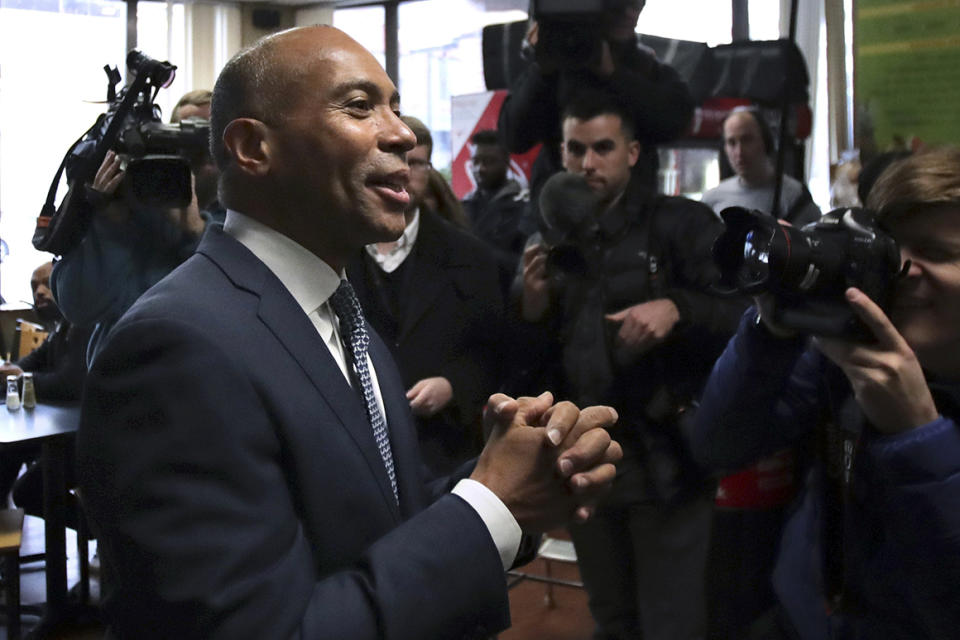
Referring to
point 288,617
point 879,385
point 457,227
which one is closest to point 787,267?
point 879,385

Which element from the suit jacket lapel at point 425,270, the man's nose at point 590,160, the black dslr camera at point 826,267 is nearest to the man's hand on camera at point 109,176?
the suit jacket lapel at point 425,270

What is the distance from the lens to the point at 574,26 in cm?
235

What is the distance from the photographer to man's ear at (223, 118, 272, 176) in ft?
3.75

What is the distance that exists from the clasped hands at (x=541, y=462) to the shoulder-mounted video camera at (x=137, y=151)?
5.02ft

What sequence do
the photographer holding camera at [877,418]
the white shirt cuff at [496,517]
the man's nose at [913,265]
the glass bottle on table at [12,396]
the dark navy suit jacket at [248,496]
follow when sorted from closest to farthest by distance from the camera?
the dark navy suit jacket at [248,496] < the white shirt cuff at [496,517] < the photographer holding camera at [877,418] < the man's nose at [913,265] < the glass bottle on table at [12,396]

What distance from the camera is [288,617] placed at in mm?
921

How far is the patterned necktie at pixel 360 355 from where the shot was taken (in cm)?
117

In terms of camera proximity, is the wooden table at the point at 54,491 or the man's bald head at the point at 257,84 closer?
the man's bald head at the point at 257,84

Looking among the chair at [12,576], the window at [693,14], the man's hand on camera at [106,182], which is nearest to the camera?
the man's hand on camera at [106,182]

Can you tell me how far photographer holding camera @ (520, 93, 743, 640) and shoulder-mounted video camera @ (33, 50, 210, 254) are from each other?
85 centimetres

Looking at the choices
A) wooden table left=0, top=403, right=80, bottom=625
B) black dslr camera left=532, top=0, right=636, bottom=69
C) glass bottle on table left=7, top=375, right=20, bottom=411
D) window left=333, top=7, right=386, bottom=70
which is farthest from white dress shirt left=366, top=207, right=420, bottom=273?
window left=333, top=7, right=386, bottom=70

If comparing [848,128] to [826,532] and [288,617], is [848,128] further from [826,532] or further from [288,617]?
[288,617]

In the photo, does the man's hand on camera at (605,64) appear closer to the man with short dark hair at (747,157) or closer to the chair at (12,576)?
the man with short dark hair at (747,157)

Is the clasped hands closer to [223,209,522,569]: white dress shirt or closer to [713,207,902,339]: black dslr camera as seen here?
[223,209,522,569]: white dress shirt
